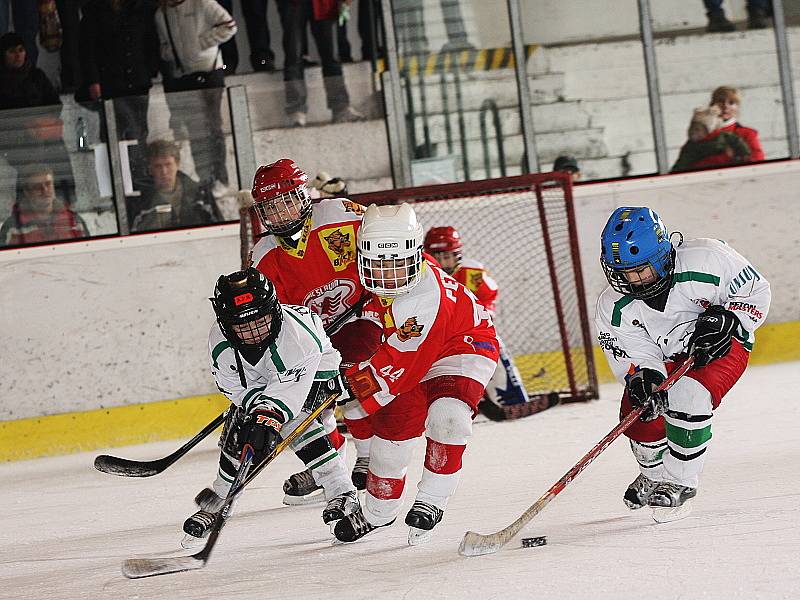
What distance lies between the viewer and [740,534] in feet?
8.33

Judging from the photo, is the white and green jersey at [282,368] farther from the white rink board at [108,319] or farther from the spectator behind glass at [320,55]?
the spectator behind glass at [320,55]

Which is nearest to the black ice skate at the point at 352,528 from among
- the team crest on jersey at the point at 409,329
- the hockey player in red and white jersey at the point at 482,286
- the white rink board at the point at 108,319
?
the team crest on jersey at the point at 409,329

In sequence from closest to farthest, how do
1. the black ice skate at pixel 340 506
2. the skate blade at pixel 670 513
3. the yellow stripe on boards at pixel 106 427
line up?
the skate blade at pixel 670 513
the black ice skate at pixel 340 506
the yellow stripe on boards at pixel 106 427

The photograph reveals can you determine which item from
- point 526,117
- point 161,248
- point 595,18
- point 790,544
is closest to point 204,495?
point 790,544

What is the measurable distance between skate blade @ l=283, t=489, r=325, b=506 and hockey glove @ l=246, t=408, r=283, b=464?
0.90 m

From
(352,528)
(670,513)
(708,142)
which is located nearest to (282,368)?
(352,528)

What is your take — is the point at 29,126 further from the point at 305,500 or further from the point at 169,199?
the point at 305,500

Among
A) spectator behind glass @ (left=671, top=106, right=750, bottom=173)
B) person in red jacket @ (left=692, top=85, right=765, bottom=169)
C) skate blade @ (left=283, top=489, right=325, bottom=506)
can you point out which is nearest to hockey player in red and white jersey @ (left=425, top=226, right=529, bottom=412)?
skate blade @ (left=283, top=489, right=325, bottom=506)

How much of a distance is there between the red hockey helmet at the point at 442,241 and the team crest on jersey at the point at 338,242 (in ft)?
4.33

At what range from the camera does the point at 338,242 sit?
144 inches

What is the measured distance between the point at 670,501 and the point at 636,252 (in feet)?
2.00

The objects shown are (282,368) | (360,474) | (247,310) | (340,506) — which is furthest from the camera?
(360,474)

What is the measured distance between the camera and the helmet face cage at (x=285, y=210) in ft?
11.5

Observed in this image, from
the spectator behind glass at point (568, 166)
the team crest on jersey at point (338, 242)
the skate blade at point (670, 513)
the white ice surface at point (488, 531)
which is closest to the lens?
the white ice surface at point (488, 531)
